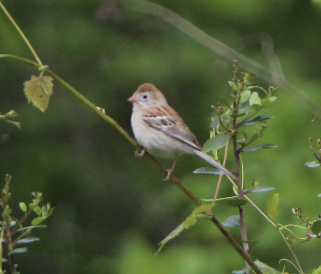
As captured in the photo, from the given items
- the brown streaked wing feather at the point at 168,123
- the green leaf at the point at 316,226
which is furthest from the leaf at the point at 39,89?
Result: the brown streaked wing feather at the point at 168,123

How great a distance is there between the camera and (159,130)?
346 centimetres

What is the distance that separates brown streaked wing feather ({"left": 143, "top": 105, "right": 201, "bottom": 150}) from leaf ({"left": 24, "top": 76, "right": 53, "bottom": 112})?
1.71 meters

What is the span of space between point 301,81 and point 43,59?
3198 millimetres

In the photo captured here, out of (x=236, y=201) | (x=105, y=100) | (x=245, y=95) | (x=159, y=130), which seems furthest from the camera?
(x=105, y=100)

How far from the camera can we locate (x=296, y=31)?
6422 mm

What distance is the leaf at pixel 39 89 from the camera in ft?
4.87

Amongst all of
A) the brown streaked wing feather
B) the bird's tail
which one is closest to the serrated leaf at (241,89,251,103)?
the bird's tail

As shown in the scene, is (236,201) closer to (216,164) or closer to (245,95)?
(245,95)

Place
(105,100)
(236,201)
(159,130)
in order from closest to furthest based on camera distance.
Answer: (236,201)
(159,130)
(105,100)

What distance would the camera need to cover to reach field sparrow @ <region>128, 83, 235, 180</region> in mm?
3266

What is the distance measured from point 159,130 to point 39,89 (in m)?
1.98

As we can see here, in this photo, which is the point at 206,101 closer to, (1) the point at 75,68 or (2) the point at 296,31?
(2) the point at 296,31

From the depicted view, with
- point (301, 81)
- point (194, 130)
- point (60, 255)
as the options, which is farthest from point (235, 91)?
point (60, 255)

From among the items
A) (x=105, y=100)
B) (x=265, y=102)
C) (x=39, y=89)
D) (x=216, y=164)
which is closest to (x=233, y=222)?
(x=265, y=102)
